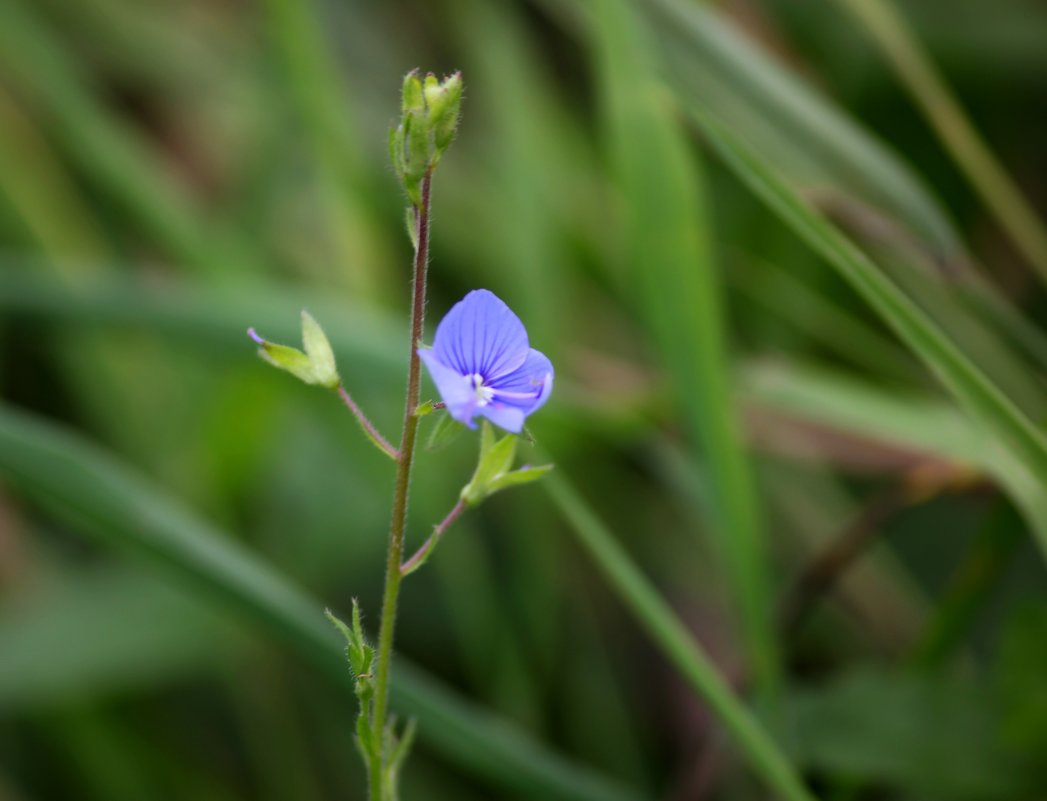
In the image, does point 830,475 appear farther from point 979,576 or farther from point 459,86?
point 459,86

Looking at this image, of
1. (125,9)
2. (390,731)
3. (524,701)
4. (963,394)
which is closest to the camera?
(390,731)

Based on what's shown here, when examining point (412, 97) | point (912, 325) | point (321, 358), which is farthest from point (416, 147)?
point (912, 325)

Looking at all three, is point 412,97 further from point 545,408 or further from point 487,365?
point 545,408

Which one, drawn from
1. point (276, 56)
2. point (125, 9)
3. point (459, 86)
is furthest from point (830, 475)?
point (125, 9)

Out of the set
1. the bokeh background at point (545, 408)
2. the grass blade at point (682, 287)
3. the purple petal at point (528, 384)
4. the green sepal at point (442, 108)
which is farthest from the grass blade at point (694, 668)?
the green sepal at point (442, 108)

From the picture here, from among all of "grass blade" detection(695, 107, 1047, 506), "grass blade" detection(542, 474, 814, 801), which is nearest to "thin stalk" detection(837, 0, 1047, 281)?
"grass blade" detection(695, 107, 1047, 506)

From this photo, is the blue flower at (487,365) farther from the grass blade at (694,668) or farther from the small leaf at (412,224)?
the grass blade at (694,668)

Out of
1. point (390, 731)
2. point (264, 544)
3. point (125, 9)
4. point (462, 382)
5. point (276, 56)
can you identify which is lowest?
point (390, 731)
